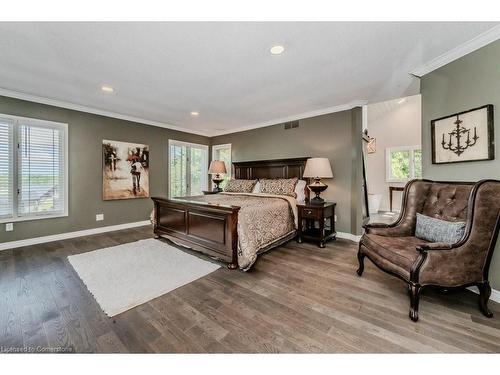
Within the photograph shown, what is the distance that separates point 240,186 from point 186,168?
1960 mm

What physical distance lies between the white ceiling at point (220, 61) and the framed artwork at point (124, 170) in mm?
933

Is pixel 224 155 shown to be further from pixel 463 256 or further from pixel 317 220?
pixel 463 256

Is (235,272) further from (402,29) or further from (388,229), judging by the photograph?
(402,29)

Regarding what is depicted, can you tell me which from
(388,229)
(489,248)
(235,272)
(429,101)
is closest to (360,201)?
(388,229)

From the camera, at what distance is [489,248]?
184 centimetres

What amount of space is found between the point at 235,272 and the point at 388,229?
188 cm

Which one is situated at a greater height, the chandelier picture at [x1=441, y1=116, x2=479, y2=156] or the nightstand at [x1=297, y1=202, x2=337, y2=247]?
the chandelier picture at [x1=441, y1=116, x2=479, y2=156]

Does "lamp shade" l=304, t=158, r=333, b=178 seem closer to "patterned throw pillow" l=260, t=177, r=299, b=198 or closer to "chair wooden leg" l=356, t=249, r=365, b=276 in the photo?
"patterned throw pillow" l=260, t=177, r=299, b=198

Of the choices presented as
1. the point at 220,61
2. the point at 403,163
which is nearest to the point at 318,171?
the point at 220,61

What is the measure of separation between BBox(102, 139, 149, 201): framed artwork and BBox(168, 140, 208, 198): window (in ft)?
2.30

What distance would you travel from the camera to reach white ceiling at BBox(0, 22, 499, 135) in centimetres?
197

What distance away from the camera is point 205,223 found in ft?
10.1

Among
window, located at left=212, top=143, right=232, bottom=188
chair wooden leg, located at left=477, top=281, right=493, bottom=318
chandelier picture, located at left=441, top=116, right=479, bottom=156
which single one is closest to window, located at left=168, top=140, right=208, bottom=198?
window, located at left=212, top=143, right=232, bottom=188

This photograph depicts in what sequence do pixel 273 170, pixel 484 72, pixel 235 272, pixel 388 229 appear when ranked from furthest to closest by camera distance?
pixel 273 170
pixel 235 272
pixel 388 229
pixel 484 72
